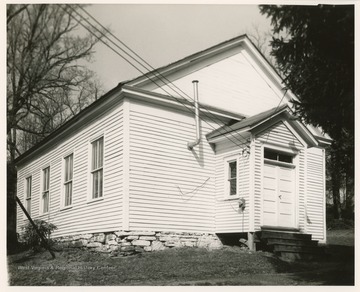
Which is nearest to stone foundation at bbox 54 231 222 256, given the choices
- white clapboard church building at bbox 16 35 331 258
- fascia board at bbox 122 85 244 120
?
white clapboard church building at bbox 16 35 331 258

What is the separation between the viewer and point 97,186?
47.0 feet

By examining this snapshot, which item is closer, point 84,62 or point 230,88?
point 84,62

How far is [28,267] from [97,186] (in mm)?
3948

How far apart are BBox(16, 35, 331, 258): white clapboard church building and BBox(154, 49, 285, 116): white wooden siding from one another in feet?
0.11

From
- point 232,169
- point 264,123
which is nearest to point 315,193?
point 232,169

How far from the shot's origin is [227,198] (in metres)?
14.0

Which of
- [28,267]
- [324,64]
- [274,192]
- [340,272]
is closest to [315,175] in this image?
[274,192]

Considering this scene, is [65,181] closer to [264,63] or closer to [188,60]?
[188,60]

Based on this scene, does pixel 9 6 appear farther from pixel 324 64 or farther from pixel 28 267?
pixel 324 64

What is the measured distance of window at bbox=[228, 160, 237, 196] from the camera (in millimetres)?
14180

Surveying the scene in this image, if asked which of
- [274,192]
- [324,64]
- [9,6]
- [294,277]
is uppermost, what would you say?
[9,6]

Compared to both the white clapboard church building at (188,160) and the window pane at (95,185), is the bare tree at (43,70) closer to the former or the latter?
the white clapboard church building at (188,160)

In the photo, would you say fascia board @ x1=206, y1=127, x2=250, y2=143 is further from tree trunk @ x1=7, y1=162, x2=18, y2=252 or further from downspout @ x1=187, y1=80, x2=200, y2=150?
tree trunk @ x1=7, y1=162, x2=18, y2=252

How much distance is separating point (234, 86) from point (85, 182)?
564 cm
